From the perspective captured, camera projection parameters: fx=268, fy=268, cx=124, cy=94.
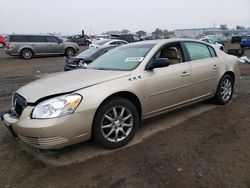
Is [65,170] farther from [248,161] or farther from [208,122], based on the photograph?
[208,122]

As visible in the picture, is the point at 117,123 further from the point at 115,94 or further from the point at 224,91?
the point at 224,91

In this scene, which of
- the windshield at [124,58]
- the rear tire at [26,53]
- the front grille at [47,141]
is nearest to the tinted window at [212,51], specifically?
the windshield at [124,58]

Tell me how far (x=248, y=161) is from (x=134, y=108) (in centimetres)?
165

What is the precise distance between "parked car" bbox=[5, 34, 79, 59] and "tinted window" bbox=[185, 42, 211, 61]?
1557 centimetres

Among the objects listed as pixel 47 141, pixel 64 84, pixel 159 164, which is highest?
pixel 64 84

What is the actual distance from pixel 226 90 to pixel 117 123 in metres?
3.07

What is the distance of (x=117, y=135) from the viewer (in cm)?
381

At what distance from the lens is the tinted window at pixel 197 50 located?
503 cm

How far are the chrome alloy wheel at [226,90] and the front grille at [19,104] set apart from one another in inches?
157

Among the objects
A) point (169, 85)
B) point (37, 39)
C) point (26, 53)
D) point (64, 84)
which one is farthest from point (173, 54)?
point (37, 39)

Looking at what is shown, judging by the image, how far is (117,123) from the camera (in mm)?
3791

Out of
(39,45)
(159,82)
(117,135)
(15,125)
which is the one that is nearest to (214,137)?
(159,82)

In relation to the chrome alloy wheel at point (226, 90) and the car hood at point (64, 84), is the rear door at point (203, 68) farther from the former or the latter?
the car hood at point (64, 84)

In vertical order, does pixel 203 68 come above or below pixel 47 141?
above
